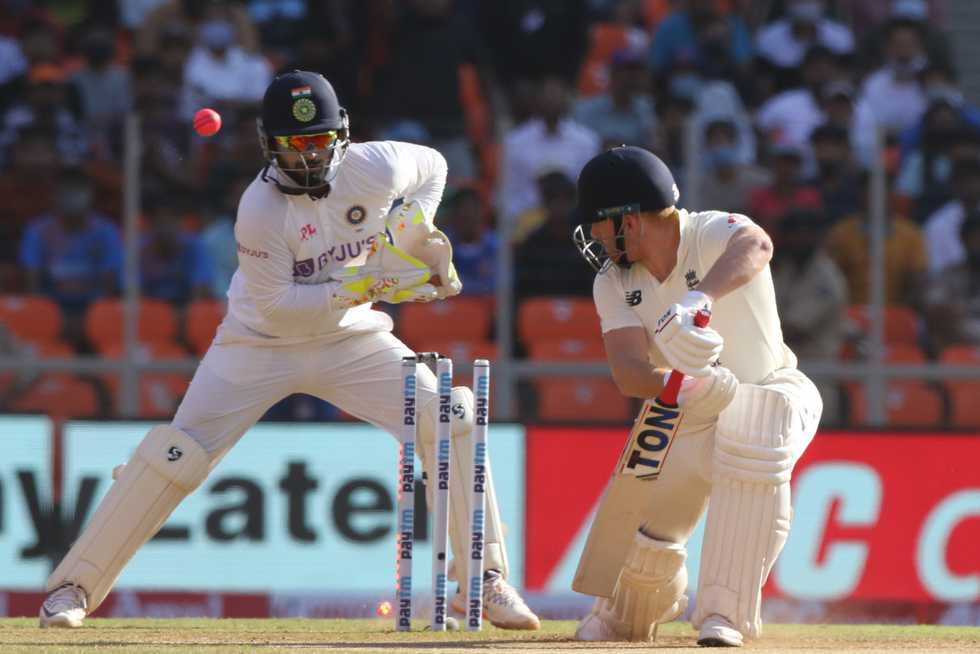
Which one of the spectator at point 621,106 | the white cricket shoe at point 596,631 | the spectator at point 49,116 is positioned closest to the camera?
the white cricket shoe at point 596,631

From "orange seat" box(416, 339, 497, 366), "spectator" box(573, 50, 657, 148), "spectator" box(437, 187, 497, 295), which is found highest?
"spectator" box(573, 50, 657, 148)

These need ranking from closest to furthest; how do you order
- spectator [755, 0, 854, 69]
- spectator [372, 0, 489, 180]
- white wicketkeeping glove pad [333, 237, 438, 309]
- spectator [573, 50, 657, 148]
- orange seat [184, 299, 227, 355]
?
white wicketkeeping glove pad [333, 237, 438, 309] → orange seat [184, 299, 227, 355] → spectator [573, 50, 657, 148] → spectator [372, 0, 489, 180] → spectator [755, 0, 854, 69]

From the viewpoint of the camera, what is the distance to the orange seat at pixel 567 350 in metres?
10.7

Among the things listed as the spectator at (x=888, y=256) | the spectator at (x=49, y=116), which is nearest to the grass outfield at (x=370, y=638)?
the spectator at (x=888, y=256)

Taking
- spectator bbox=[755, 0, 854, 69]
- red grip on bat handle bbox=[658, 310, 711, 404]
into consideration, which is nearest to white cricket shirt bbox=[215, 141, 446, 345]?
red grip on bat handle bbox=[658, 310, 711, 404]

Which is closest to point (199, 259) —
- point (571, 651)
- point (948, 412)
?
point (948, 412)

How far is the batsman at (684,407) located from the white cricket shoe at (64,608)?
1.85 m

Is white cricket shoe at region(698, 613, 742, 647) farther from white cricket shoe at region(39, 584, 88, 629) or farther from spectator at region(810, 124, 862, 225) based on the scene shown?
spectator at region(810, 124, 862, 225)

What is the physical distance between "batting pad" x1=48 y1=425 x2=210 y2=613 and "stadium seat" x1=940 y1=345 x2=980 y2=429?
5.17 metres

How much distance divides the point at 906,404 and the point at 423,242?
4.51 m

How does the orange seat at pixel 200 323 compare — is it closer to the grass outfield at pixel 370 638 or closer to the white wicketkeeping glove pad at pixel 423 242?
the grass outfield at pixel 370 638

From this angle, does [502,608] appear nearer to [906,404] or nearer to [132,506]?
[132,506]

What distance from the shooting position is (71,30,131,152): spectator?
1244 centimetres

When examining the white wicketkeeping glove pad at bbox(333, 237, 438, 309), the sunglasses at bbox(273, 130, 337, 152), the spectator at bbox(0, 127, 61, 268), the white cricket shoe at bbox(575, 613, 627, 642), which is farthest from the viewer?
the spectator at bbox(0, 127, 61, 268)
